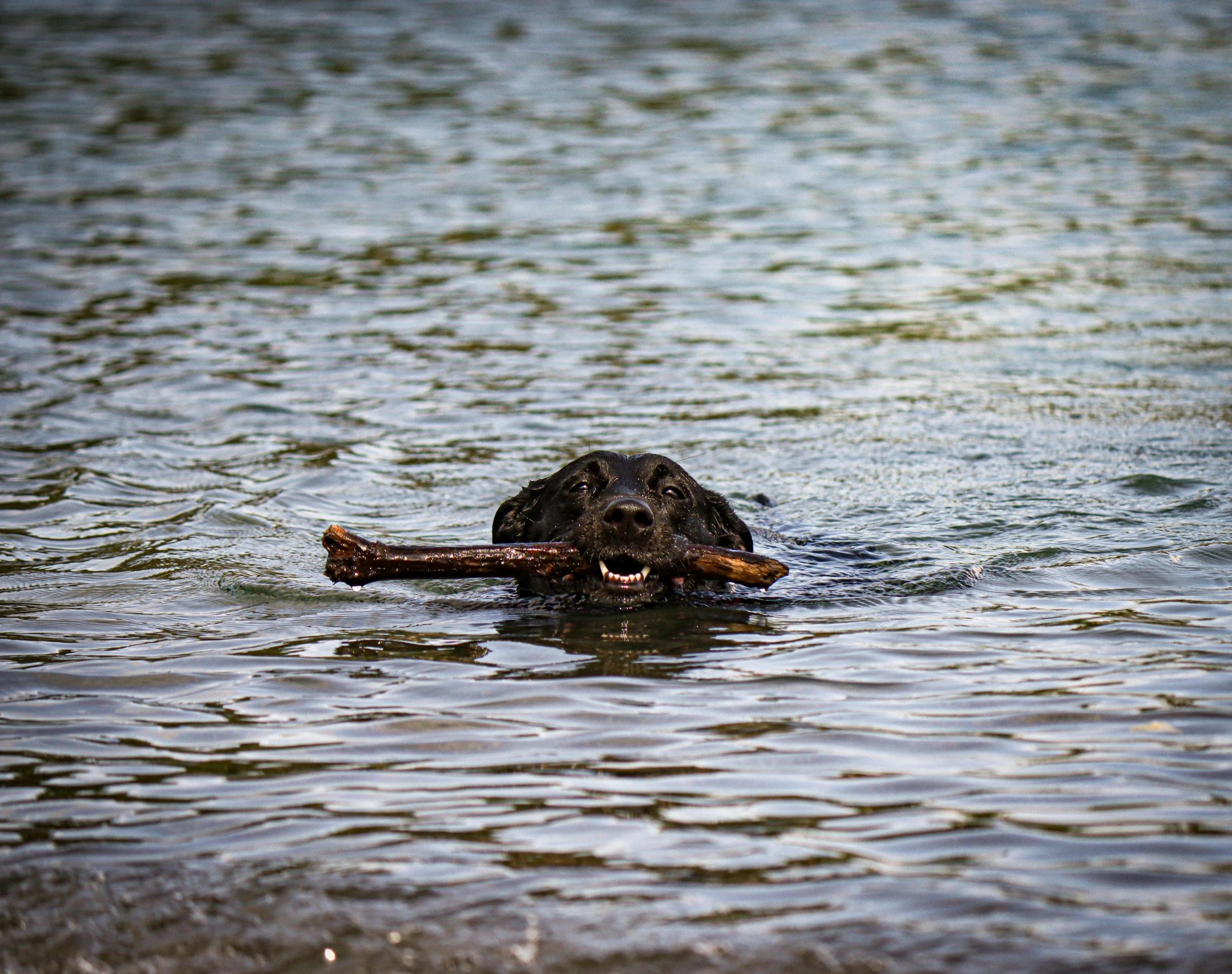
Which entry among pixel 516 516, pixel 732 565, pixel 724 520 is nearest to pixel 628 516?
pixel 732 565

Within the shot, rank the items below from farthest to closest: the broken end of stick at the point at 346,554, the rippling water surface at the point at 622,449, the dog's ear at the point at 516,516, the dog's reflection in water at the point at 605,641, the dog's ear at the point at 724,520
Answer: the dog's ear at the point at 516,516 < the dog's ear at the point at 724,520 < the broken end of stick at the point at 346,554 < the dog's reflection in water at the point at 605,641 < the rippling water surface at the point at 622,449

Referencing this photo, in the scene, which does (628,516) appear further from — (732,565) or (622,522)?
(732,565)

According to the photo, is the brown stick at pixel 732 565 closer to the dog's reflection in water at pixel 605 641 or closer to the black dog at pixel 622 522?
the black dog at pixel 622 522

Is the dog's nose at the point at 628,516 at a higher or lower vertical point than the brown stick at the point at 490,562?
higher

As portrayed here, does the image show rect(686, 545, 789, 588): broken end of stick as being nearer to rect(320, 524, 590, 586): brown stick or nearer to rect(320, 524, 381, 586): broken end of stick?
rect(320, 524, 590, 586): brown stick

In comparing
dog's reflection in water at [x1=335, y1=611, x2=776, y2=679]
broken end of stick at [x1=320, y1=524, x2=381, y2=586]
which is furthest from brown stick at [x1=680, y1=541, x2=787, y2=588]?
broken end of stick at [x1=320, y1=524, x2=381, y2=586]

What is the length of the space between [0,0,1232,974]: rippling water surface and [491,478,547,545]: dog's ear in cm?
32

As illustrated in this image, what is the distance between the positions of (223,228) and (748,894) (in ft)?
51.9

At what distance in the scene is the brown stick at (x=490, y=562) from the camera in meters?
6.97

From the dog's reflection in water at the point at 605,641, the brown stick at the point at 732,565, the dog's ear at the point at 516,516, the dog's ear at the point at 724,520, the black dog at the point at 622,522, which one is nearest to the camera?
the dog's reflection in water at the point at 605,641

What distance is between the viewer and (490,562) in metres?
7.19

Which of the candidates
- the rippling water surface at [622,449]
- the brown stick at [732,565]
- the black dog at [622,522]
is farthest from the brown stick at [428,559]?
the brown stick at [732,565]

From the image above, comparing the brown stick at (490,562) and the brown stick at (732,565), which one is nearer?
the brown stick at (490,562)

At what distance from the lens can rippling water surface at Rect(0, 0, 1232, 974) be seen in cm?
430
